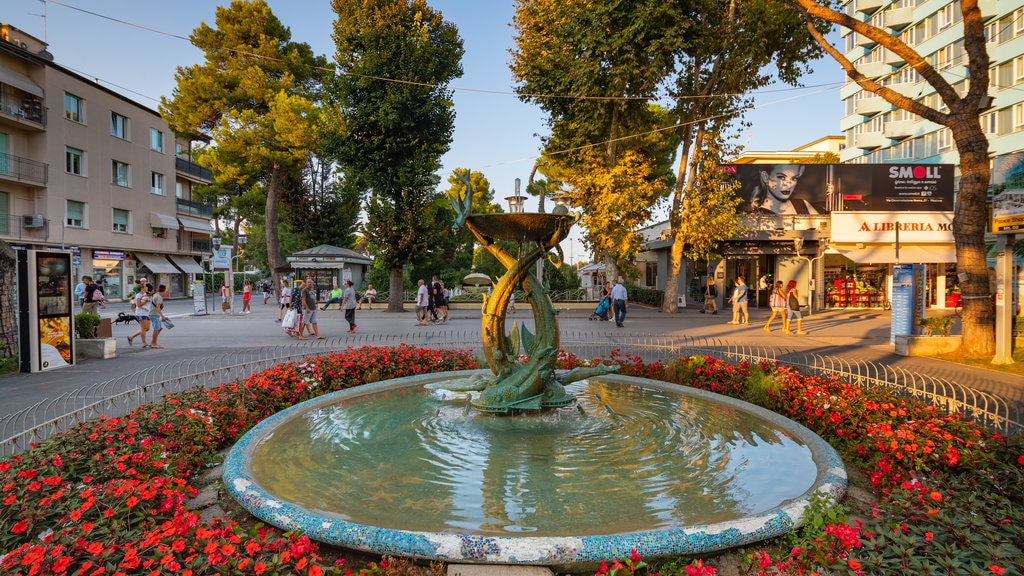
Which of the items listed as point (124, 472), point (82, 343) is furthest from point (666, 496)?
point (82, 343)

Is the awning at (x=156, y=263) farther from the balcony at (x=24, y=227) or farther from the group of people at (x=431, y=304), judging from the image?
the group of people at (x=431, y=304)

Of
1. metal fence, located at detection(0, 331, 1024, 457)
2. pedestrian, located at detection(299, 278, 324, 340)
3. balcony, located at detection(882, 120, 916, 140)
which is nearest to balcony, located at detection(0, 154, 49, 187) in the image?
pedestrian, located at detection(299, 278, 324, 340)

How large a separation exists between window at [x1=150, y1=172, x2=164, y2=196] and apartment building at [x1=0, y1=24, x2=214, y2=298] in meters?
0.07

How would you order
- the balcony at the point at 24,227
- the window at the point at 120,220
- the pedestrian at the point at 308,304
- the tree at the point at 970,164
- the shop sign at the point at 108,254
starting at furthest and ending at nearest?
the window at the point at 120,220 → the shop sign at the point at 108,254 → the balcony at the point at 24,227 → the pedestrian at the point at 308,304 → the tree at the point at 970,164

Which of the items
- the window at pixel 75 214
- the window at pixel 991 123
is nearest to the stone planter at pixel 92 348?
the window at pixel 75 214

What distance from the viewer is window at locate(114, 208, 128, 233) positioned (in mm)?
31961

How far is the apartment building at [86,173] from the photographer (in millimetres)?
25766

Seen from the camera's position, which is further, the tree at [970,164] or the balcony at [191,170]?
the balcony at [191,170]

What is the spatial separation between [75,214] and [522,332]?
110 feet

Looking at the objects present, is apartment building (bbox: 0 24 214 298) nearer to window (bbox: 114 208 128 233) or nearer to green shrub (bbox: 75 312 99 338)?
window (bbox: 114 208 128 233)

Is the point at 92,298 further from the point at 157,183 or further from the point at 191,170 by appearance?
the point at 191,170

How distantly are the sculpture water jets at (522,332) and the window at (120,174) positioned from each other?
34742 mm

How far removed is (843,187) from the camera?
2425cm

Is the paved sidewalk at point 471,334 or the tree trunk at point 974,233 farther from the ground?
the tree trunk at point 974,233
